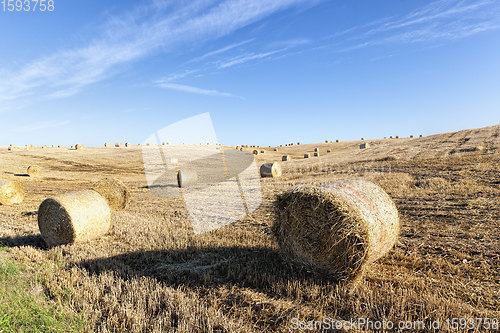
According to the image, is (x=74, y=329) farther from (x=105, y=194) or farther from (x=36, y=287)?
(x=105, y=194)

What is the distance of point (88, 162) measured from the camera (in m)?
35.6

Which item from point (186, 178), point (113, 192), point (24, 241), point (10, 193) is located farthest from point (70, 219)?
point (186, 178)

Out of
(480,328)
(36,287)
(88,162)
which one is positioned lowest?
(480,328)

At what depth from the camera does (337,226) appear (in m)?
4.90

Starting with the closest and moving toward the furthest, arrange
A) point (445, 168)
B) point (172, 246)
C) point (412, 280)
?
point (412, 280) < point (172, 246) < point (445, 168)

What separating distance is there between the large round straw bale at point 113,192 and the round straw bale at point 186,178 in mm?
8301

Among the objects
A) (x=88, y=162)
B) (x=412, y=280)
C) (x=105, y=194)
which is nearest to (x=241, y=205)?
(x=105, y=194)

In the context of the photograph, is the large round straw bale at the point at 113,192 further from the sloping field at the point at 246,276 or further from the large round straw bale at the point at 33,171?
the large round straw bale at the point at 33,171

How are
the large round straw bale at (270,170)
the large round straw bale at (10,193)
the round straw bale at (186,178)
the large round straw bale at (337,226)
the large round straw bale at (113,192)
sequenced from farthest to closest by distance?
the large round straw bale at (270,170)
the round straw bale at (186,178)
the large round straw bale at (10,193)
the large round straw bale at (113,192)
the large round straw bale at (337,226)

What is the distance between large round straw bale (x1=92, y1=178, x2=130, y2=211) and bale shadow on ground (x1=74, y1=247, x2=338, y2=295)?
617 centimetres

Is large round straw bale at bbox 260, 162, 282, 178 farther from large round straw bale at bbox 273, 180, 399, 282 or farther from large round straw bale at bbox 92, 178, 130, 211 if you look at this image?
large round straw bale at bbox 273, 180, 399, 282

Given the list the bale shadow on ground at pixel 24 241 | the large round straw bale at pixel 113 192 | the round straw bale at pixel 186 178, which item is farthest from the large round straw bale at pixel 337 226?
the round straw bale at pixel 186 178

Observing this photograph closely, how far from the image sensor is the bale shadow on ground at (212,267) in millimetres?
4867

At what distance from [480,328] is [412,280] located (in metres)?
1.28
